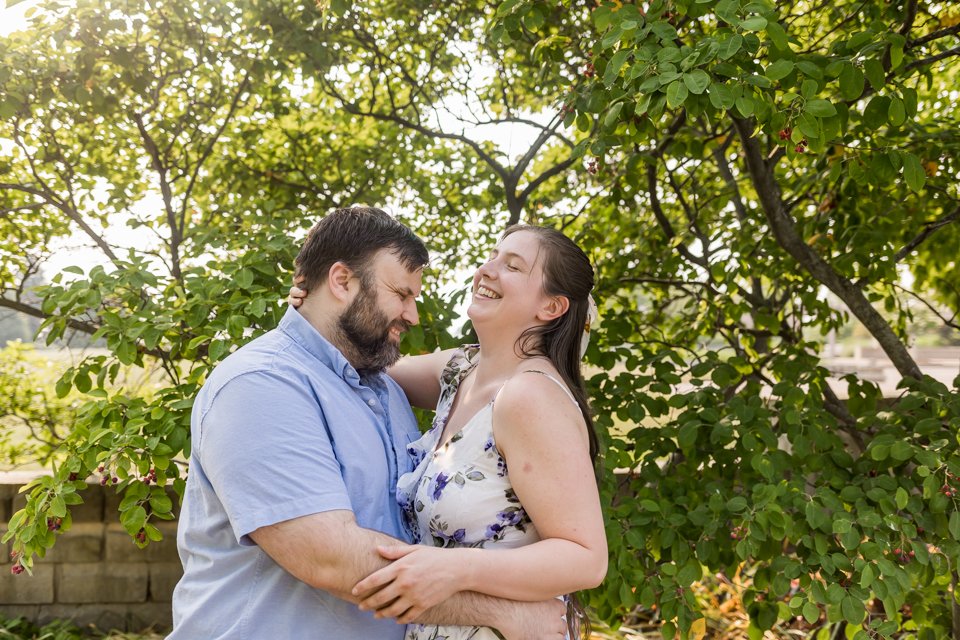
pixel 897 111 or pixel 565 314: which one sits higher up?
pixel 897 111

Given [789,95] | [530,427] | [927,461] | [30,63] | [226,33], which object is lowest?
[927,461]

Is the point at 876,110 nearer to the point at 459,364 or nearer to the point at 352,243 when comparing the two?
the point at 459,364

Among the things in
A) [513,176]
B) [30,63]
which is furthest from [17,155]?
[513,176]

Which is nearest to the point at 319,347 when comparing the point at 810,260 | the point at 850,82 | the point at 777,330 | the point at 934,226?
the point at 850,82

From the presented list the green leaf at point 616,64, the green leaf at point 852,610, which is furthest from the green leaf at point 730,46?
the green leaf at point 852,610

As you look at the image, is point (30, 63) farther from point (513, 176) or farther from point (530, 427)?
point (530, 427)

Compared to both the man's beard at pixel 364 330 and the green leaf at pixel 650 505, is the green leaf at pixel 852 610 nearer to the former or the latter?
the green leaf at pixel 650 505

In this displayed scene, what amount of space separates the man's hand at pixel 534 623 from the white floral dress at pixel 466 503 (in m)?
0.09

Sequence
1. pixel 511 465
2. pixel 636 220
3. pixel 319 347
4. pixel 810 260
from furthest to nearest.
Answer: pixel 636 220
pixel 810 260
pixel 319 347
pixel 511 465

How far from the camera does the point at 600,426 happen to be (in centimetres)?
296

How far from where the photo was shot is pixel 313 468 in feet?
5.24

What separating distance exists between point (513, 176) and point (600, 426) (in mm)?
1751

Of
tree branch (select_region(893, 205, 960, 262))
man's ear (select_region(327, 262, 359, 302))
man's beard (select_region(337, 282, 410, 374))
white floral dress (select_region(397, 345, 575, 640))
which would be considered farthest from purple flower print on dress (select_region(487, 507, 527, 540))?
tree branch (select_region(893, 205, 960, 262))

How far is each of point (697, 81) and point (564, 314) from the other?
2.28 feet
